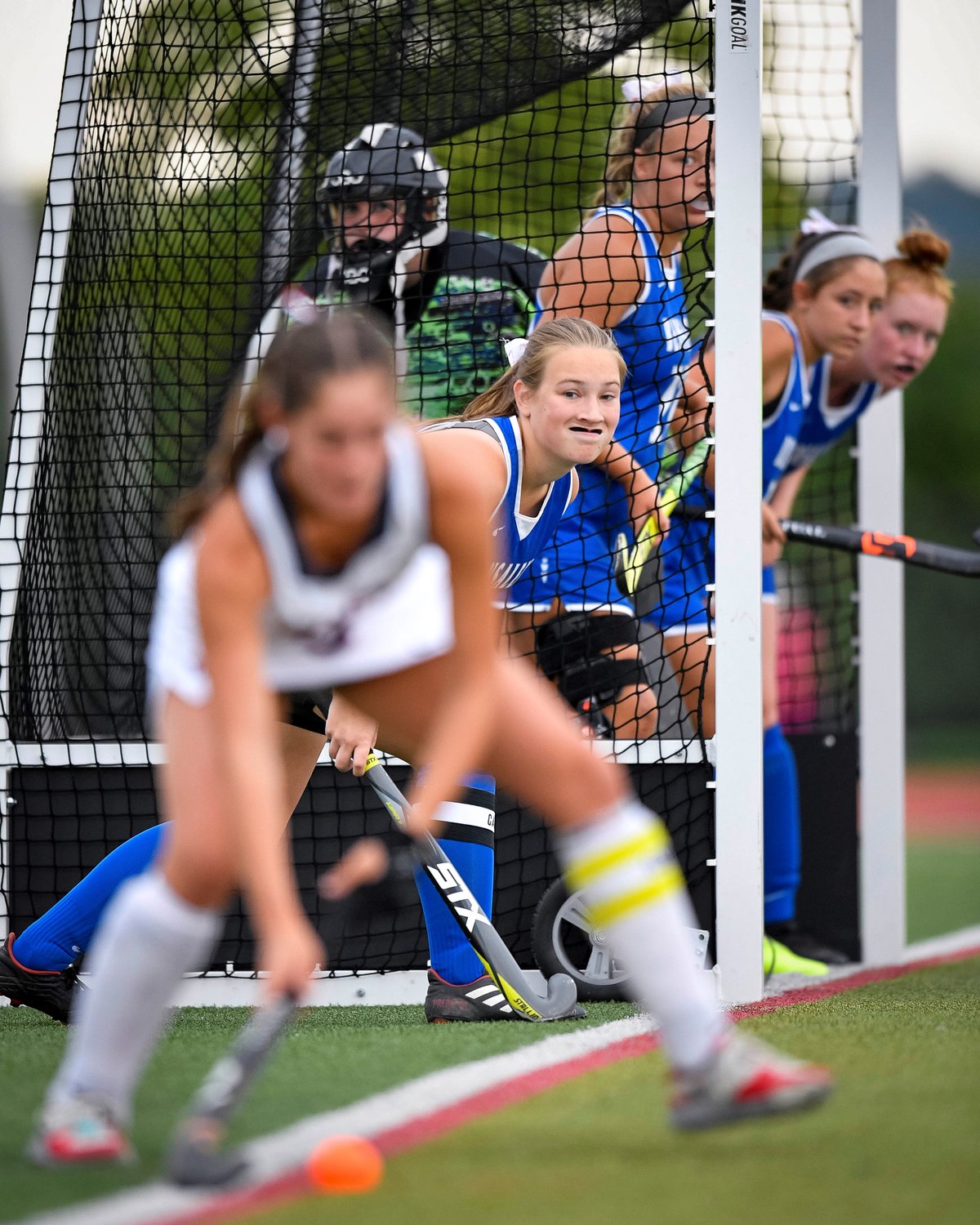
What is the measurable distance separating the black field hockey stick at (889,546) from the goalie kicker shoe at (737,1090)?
2.69 m

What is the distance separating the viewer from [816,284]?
493 cm

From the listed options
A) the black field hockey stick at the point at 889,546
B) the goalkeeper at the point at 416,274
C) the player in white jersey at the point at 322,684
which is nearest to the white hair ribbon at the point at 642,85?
the goalkeeper at the point at 416,274

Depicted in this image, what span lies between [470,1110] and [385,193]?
2.93 meters

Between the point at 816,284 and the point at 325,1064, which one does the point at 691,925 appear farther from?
the point at 816,284

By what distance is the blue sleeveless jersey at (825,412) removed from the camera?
5098mm

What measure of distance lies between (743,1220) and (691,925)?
210 cm

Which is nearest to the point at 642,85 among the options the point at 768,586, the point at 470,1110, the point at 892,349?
the point at 892,349

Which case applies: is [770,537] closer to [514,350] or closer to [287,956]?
[514,350]

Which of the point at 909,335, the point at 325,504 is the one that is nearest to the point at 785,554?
the point at 909,335

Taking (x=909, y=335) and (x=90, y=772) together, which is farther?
(x=909, y=335)

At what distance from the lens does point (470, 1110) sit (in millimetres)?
2631

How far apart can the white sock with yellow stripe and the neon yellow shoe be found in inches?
87.1

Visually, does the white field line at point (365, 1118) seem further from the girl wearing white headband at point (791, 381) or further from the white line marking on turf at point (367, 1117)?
the girl wearing white headband at point (791, 381)

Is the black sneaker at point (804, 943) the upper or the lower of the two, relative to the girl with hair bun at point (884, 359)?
lower
